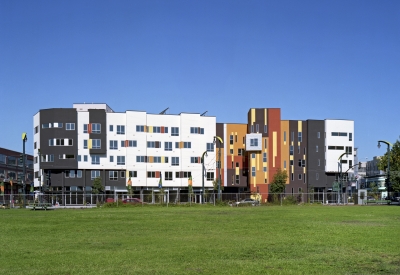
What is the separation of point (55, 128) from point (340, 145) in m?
64.7

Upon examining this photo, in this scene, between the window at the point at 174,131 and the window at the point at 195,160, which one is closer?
the window at the point at 174,131

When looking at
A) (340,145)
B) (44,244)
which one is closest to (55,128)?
(340,145)

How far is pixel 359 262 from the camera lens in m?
15.0

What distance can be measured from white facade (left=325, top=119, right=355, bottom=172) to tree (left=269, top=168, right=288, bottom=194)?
1297 centimetres

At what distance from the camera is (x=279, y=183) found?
107 metres

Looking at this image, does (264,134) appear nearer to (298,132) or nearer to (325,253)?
(298,132)

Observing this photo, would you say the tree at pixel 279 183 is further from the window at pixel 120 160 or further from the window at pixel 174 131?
the window at pixel 120 160

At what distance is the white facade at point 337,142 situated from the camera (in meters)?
114

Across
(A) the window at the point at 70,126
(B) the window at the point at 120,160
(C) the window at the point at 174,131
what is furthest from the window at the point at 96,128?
(C) the window at the point at 174,131

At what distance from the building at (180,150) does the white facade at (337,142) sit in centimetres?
23

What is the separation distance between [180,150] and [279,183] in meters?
23.3

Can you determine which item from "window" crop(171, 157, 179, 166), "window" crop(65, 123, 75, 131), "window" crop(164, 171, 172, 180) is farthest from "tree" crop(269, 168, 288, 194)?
"window" crop(65, 123, 75, 131)

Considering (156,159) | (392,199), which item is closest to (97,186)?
(156,159)

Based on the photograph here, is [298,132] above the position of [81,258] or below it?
above
